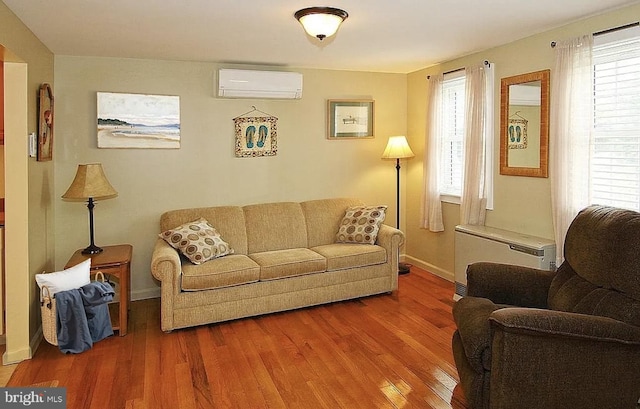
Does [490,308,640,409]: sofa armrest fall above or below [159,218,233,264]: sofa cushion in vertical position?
below

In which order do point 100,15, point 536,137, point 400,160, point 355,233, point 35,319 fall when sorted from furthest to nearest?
point 400,160 → point 355,233 → point 536,137 → point 35,319 → point 100,15

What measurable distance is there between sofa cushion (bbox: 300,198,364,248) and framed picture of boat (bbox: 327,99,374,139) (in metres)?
0.79

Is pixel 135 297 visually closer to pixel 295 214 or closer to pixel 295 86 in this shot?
pixel 295 214

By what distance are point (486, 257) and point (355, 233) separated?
1.25 metres

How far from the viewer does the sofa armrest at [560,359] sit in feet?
7.12

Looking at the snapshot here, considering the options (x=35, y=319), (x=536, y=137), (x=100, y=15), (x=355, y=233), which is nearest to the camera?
(x=100, y=15)

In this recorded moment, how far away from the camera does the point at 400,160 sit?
222 inches

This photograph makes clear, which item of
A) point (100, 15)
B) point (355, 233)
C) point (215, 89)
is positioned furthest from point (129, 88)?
point (355, 233)

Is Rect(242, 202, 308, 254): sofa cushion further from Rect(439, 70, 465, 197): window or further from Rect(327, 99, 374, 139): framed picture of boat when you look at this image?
Rect(439, 70, 465, 197): window

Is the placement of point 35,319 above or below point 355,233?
below

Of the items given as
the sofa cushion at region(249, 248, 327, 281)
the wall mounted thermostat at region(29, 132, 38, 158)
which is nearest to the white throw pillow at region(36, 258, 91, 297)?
the wall mounted thermostat at region(29, 132, 38, 158)

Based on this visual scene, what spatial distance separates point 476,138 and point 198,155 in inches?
105

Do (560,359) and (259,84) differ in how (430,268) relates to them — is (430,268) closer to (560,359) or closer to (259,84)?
(259,84)

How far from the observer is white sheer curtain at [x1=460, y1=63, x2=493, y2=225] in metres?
4.31
